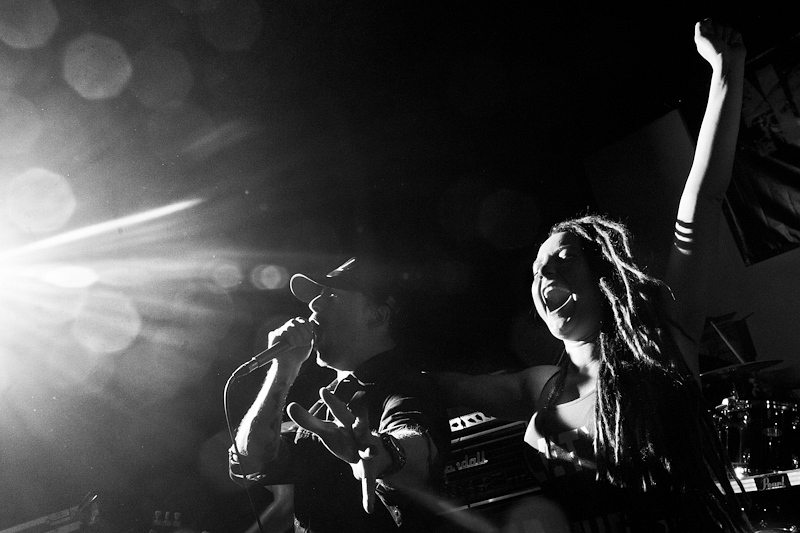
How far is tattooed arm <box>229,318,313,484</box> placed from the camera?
1.85 meters

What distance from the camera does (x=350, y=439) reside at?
131cm

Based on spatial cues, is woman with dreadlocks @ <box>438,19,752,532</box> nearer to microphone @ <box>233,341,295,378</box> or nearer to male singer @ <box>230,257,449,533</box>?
male singer @ <box>230,257,449,533</box>

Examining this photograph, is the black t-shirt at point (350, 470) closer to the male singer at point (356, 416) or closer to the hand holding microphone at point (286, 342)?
the male singer at point (356, 416)

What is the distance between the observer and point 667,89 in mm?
2537

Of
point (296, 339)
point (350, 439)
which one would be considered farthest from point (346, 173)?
point (350, 439)

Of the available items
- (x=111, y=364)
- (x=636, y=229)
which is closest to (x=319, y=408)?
(x=636, y=229)

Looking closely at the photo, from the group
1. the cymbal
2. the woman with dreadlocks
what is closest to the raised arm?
the woman with dreadlocks

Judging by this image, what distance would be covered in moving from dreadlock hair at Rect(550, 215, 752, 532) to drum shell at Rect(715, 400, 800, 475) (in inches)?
23.1

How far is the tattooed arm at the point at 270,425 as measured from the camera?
1.85 meters

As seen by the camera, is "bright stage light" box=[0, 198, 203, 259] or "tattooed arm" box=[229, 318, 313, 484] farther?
"bright stage light" box=[0, 198, 203, 259]

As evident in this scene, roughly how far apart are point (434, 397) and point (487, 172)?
132 centimetres

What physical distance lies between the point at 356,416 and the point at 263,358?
0.37 meters

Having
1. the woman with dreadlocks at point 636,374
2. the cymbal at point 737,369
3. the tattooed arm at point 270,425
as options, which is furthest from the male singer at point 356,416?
the cymbal at point 737,369

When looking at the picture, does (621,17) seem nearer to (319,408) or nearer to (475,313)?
(475,313)
